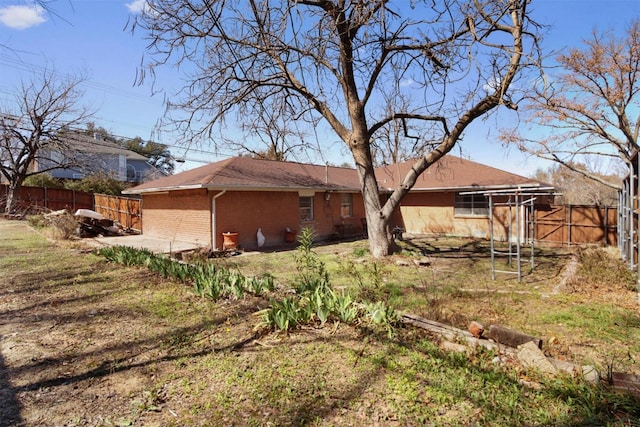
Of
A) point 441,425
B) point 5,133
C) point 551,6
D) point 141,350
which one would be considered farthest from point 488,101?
point 5,133

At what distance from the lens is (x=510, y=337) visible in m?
4.00

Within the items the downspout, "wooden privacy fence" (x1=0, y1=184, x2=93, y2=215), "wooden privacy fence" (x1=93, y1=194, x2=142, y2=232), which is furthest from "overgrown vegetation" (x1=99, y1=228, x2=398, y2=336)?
"wooden privacy fence" (x1=0, y1=184, x2=93, y2=215)

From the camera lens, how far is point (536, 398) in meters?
3.01

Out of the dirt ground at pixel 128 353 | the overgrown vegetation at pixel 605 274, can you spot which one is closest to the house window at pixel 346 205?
the overgrown vegetation at pixel 605 274

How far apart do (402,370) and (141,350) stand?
292cm

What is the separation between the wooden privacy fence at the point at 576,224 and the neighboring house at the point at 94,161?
31.1 metres

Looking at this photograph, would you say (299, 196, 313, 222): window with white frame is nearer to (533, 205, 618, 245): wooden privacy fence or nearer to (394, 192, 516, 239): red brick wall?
(394, 192, 516, 239): red brick wall

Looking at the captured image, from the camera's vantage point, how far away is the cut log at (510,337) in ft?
12.7

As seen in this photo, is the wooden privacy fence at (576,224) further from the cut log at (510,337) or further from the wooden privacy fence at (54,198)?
the wooden privacy fence at (54,198)

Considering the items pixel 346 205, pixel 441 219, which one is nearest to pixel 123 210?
pixel 346 205

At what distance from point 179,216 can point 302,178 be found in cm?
589

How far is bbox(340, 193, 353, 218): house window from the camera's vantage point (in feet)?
63.4

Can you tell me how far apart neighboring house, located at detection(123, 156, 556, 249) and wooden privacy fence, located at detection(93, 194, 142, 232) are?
5.88 ft

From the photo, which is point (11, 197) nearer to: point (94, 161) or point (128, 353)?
point (94, 161)
